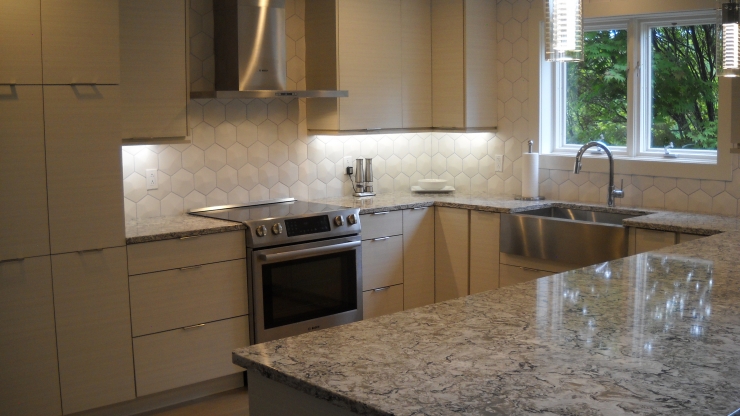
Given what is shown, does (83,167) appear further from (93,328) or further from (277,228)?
(277,228)

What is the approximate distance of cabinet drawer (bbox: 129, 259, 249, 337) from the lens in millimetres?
3754

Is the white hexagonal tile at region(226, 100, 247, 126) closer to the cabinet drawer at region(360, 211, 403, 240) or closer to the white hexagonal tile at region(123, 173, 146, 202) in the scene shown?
the white hexagonal tile at region(123, 173, 146, 202)

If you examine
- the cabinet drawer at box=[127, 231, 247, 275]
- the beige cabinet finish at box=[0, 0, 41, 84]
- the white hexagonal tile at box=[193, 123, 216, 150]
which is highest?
the beige cabinet finish at box=[0, 0, 41, 84]

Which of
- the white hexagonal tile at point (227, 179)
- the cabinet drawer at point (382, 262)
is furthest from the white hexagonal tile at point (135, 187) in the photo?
the cabinet drawer at point (382, 262)

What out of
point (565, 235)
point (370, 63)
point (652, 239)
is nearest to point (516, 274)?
point (565, 235)

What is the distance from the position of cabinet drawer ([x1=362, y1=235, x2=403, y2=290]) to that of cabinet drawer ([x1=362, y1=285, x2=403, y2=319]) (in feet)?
0.12

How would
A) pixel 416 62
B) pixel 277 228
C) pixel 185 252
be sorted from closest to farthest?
pixel 185 252
pixel 277 228
pixel 416 62

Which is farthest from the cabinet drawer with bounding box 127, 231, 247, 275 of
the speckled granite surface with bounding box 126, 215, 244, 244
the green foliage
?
the green foliage

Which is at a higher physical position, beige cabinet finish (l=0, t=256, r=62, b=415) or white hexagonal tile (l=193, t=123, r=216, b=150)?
white hexagonal tile (l=193, t=123, r=216, b=150)

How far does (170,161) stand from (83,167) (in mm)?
872

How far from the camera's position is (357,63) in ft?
16.0

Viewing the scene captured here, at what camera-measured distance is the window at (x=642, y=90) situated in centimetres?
441

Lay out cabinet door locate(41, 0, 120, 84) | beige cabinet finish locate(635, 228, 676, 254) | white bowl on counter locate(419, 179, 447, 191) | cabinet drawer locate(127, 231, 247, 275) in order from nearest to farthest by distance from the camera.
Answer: cabinet door locate(41, 0, 120, 84) < cabinet drawer locate(127, 231, 247, 275) < beige cabinet finish locate(635, 228, 676, 254) < white bowl on counter locate(419, 179, 447, 191)

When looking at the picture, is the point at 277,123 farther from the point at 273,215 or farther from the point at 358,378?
the point at 358,378
